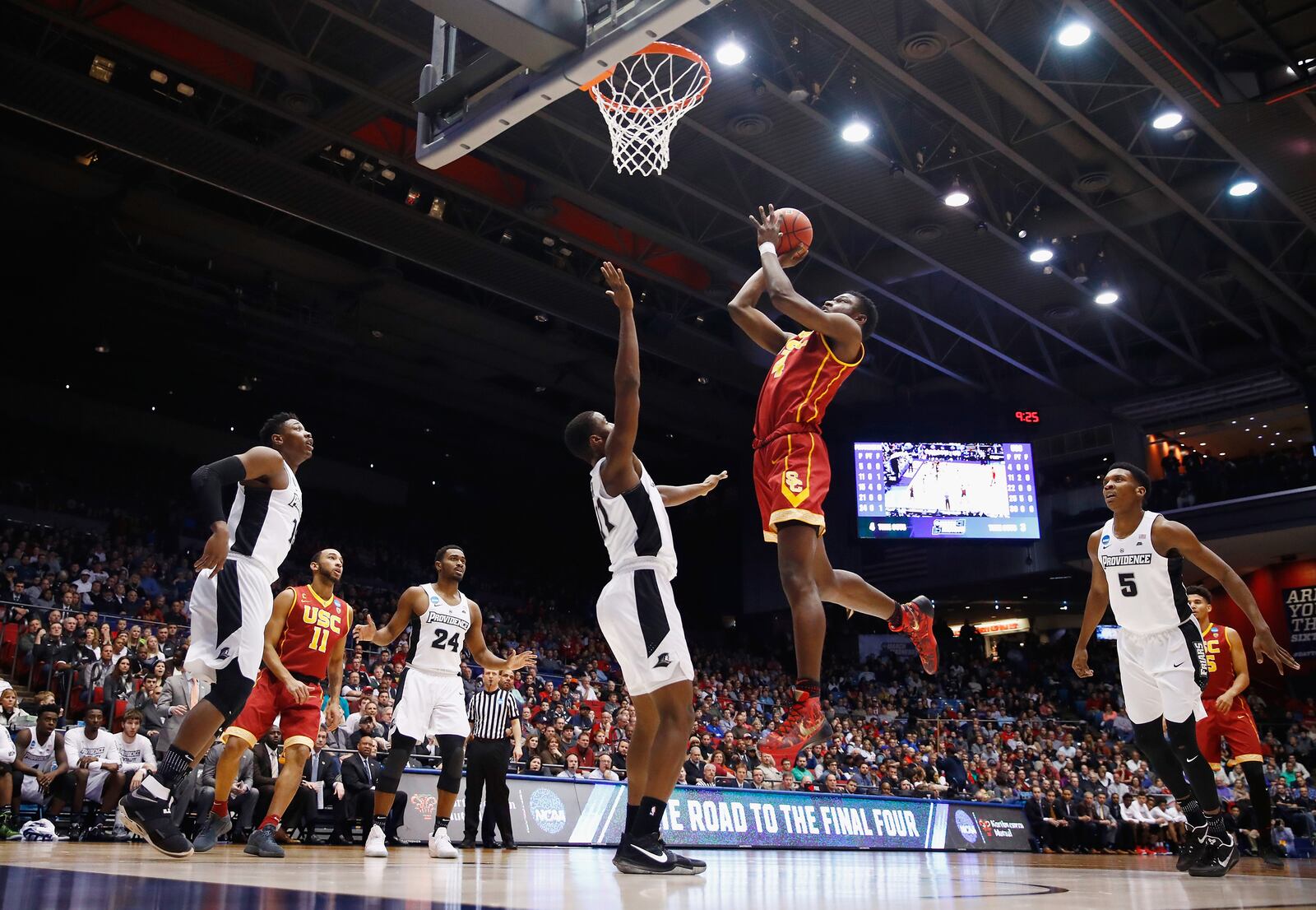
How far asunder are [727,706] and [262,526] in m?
14.6

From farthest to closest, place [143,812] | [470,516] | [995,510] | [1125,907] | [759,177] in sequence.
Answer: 1. [470,516]
2. [995,510]
3. [759,177]
4. [143,812]
5. [1125,907]

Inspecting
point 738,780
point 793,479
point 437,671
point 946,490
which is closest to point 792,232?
point 793,479

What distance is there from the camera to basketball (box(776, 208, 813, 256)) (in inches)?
216

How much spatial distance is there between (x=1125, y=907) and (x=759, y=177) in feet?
44.6

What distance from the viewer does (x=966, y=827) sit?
14273 millimetres

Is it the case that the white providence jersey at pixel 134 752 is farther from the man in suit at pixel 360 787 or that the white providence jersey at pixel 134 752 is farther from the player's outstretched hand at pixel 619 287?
the player's outstretched hand at pixel 619 287

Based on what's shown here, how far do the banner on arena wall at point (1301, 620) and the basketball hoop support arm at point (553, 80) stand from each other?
2217 centimetres

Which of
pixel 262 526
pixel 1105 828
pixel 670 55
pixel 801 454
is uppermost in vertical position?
pixel 670 55

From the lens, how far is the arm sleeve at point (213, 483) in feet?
15.1

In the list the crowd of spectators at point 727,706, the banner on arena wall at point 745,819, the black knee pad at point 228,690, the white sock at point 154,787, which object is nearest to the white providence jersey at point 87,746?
the crowd of spectators at point 727,706

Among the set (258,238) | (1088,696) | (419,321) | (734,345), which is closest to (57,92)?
(258,238)

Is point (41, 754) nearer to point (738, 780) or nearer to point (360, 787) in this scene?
point (360, 787)

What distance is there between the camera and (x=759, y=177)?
15555 mm

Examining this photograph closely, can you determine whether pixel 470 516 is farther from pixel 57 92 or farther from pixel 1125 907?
pixel 1125 907
